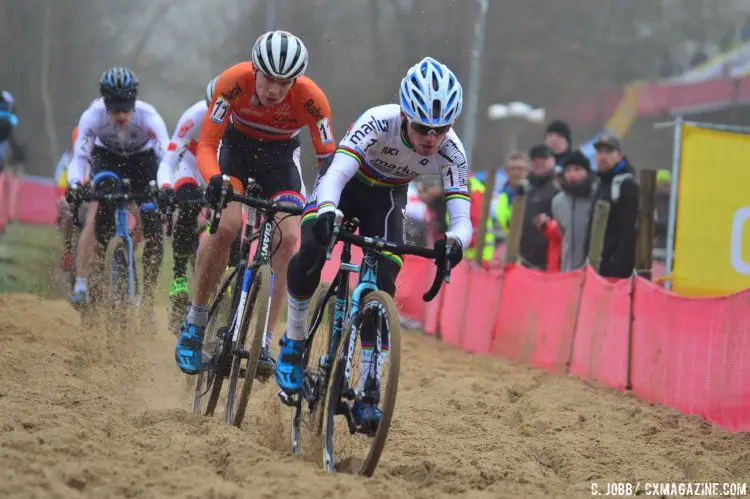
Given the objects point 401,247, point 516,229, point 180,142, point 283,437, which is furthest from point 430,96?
point 516,229

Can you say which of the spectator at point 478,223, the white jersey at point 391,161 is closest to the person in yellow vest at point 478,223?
the spectator at point 478,223

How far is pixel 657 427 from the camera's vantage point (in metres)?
7.28

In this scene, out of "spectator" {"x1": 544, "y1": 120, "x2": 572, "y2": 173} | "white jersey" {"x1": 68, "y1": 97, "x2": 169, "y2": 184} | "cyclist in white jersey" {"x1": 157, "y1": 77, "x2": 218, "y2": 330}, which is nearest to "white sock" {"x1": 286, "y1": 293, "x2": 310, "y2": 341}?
"cyclist in white jersey" {"x1": 157, "y1": 77, "x2": 218, "y2": 330}

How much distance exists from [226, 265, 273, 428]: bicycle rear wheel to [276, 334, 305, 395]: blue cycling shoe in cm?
22

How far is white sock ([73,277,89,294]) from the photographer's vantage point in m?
9.73

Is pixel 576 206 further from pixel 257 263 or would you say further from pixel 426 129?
pixel 426 129

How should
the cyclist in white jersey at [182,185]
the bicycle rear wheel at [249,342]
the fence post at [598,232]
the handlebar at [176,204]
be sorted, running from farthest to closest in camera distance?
the fence post at [598,232] → the cyclist in white jersey at [182,185] → the handlebar at [176,204] → the bicycle rear wheel at [249,342]

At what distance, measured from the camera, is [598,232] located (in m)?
10.4

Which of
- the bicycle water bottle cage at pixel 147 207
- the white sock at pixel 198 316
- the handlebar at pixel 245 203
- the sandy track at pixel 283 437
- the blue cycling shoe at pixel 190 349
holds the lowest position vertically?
the sandy track at pixel 283 437

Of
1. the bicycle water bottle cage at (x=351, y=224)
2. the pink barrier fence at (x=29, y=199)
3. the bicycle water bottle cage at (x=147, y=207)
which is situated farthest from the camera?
the pink barrier fence at (x=29, y=199)

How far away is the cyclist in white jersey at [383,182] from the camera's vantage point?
17.5 feet

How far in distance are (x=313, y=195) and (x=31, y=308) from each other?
6078mm

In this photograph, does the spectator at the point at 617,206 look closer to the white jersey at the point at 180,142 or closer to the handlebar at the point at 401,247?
the white jersey at the point at 180,142

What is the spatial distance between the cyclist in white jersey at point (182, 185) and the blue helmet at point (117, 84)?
0.96 metres
